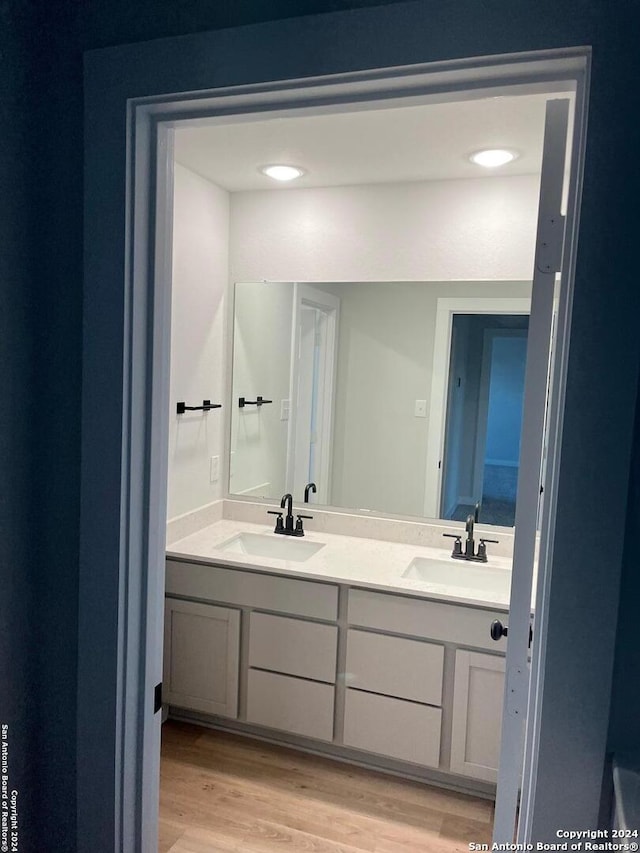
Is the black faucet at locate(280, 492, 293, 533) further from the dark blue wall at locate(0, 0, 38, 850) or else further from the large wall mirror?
the dark blue wall at locate(0, 0, 38, 850)

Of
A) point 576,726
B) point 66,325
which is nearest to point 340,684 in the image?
point 576,726

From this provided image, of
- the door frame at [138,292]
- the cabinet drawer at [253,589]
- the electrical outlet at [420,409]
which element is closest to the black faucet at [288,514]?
the cabinet drawer at [253,589]

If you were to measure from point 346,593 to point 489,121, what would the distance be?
5.59 ft

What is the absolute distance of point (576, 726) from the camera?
88 centimetres

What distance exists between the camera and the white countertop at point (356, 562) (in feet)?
7.17

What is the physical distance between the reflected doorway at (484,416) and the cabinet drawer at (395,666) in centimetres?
64

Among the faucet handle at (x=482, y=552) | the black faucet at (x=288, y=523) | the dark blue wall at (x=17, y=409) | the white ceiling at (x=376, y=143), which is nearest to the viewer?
the dark blue wall at (x=17, y=409)

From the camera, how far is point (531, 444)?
1030 millimetres

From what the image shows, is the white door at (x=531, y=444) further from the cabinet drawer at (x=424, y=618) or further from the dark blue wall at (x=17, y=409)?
the cabinet drawer at (x=424, y=618)

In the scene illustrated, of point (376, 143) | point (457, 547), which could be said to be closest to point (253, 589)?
point (457, 547)

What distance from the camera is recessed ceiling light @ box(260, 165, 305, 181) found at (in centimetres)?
248

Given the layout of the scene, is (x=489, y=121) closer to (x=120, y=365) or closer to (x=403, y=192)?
(x=403, y=192)

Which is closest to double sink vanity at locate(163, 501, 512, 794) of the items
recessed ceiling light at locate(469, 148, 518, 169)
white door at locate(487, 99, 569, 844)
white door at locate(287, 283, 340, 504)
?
white door at locate(287, 283, 340, 504)

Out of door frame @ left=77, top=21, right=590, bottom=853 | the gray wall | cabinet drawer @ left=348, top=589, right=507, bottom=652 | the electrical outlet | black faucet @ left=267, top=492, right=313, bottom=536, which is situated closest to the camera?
the gray wall
